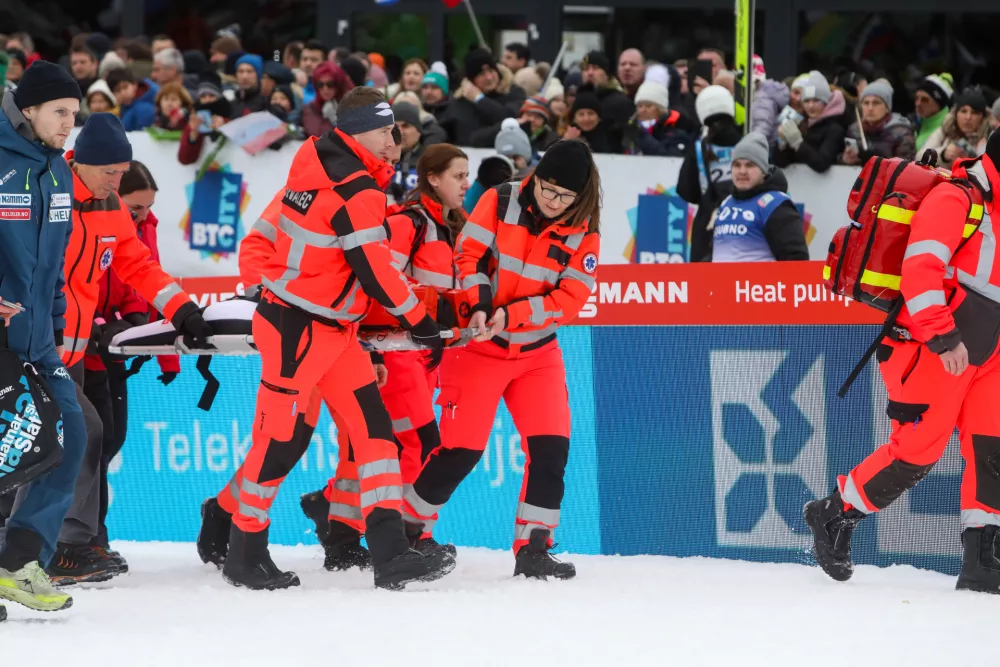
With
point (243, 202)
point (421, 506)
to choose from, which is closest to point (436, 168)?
point (421, 506)

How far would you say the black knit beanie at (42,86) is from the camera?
5393 millimetres

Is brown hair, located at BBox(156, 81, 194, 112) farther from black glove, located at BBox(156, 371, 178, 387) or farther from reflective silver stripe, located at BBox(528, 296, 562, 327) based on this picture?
reflective silver stripe, located at BBox(528, 296, 562, 327)

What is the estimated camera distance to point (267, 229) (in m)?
6.46

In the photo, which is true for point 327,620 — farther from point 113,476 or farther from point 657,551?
point 113,476

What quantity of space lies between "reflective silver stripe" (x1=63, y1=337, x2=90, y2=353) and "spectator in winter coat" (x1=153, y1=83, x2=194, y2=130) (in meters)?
5.90

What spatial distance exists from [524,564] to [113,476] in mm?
2745

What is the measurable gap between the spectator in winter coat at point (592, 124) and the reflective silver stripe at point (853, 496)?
4.95 meters

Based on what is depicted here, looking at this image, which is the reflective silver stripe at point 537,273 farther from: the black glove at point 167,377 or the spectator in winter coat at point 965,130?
the spectator in winter coat at point 965,130

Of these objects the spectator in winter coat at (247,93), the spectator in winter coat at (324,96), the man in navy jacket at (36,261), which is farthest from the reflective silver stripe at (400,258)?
the spectator in winter coat at (247,93)

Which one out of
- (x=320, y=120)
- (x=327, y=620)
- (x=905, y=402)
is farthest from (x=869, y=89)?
(x=327, y=620)

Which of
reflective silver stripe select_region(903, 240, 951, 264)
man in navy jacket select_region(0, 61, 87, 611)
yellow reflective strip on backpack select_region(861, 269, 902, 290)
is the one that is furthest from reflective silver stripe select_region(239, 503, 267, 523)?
reflective silver stripe select_region(903, 240, 951, 264)

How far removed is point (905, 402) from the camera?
20.3ft

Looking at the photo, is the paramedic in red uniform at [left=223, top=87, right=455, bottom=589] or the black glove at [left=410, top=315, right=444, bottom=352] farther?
the black glove at [left=410, top=315, right=444, bottom=352]

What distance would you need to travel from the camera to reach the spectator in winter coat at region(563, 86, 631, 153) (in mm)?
10984
